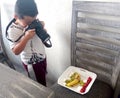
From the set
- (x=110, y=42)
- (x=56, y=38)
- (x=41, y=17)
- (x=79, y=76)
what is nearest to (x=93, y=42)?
(x=110, y=42)

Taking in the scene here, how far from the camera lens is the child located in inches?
36.6

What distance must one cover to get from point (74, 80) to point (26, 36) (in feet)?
1.43

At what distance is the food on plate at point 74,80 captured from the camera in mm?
1028

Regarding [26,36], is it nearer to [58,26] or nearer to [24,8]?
[24,8]

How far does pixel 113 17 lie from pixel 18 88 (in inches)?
23.9

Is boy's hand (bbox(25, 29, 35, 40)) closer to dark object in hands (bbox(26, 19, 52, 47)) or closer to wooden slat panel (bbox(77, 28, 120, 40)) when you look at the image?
dark object in hands (bbox(26, 19, 52, 47))

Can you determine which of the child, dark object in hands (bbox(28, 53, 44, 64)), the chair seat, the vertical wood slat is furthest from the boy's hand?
the chair seat

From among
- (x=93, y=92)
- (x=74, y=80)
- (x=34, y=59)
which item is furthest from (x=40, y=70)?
(x=93, y=92)

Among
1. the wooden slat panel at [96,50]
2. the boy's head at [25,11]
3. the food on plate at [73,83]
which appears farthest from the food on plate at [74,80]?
the boy's head at [25,11]

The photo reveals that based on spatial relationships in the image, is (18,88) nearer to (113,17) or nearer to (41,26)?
(41,26)

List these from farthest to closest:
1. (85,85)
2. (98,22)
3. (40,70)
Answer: (40,70), (85,85), (98,22)

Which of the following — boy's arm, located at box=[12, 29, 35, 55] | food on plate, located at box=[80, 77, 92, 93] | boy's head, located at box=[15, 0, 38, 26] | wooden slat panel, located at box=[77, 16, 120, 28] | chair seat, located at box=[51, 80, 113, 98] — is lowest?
chair seat, located at box=[51, 80, 113, 98]

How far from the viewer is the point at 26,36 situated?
37.9 inches

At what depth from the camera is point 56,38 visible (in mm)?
1264
